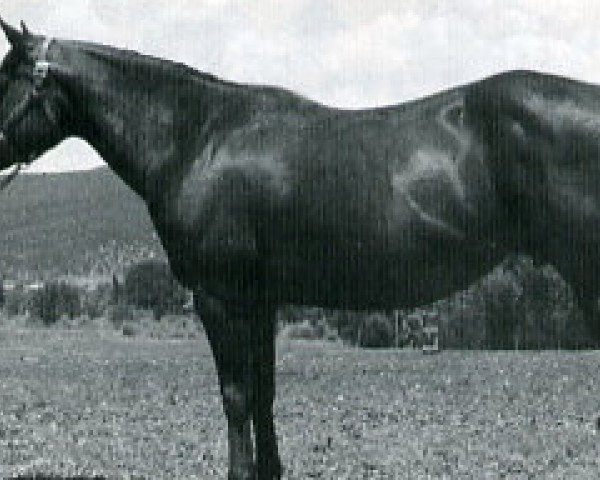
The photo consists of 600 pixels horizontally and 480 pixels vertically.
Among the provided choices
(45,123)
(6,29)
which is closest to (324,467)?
(45,123)

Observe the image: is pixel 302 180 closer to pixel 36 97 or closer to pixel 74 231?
pixel 36 97

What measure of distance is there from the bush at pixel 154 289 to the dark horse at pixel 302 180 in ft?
130

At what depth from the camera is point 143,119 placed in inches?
313

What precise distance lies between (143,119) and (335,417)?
292 inches

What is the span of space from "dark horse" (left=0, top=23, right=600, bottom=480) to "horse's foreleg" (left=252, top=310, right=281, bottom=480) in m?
0.01

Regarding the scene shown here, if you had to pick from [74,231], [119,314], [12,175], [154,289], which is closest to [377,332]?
[119,314]

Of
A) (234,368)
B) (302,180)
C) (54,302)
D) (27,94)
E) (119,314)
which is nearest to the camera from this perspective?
(302,180)

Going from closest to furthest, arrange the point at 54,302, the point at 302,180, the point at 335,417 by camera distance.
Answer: the point at 302,180 < the point at 335,417 < the point at 54,302

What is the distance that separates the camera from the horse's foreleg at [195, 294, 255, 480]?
743 centimetres

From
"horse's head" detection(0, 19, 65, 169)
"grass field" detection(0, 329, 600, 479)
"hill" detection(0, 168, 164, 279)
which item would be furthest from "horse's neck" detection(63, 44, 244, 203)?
"hill" detection(0, 168, 164, 279)

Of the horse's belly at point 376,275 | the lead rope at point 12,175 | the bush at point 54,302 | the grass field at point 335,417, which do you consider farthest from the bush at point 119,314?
the horse's belly at point 376,275

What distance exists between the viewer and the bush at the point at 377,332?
36353 millimetres

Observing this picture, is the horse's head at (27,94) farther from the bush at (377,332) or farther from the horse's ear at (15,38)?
the bush at (377,332)

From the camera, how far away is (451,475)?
32.1 feet
